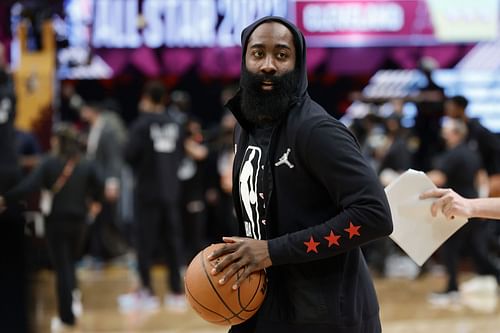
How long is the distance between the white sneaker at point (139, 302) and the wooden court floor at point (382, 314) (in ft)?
0.33

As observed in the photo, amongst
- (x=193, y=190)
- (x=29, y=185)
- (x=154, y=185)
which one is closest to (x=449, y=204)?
(x=29, y=185)

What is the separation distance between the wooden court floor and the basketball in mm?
3586

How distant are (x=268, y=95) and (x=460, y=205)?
975mm

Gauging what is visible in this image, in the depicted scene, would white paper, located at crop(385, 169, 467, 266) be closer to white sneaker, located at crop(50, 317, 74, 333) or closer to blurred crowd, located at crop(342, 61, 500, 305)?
white sneaker, located at crop(50, 317, 74, 333)

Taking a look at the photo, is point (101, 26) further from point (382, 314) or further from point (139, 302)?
point (382, 314)

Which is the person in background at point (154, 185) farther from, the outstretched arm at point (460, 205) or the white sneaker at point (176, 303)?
the outstretched arm at point (460, 205)

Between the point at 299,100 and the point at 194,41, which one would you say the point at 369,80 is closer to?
the point at 194,41

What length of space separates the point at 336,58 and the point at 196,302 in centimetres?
1035

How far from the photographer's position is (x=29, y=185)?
747cm

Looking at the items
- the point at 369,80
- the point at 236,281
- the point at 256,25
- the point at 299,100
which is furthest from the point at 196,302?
the point at 369,80

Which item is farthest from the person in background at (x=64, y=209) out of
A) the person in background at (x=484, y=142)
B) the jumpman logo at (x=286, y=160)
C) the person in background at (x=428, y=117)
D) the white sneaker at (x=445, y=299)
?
the person in background at (x=428, y=117)

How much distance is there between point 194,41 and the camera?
12.7 m

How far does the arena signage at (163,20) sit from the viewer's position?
41.1 feet

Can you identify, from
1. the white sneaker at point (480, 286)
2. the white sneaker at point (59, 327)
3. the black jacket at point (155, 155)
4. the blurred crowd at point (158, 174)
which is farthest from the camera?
the white sneaker at point (480, 286)
